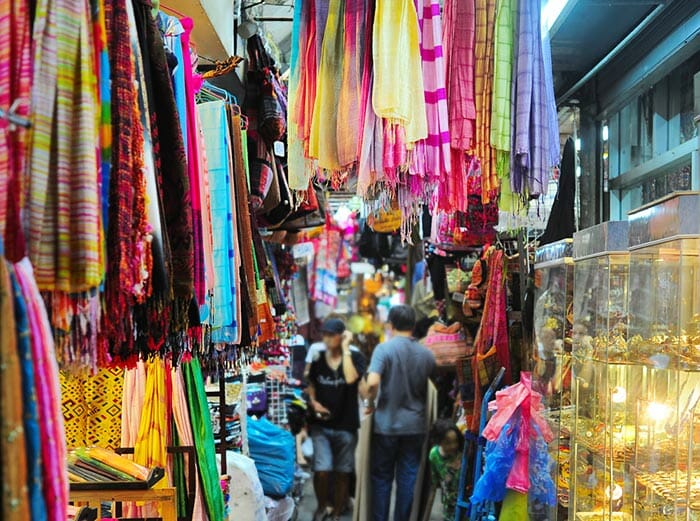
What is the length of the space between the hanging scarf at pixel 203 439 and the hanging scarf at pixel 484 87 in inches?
64.8

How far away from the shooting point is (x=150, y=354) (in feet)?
7.47

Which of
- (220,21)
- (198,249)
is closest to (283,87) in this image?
(220,21)

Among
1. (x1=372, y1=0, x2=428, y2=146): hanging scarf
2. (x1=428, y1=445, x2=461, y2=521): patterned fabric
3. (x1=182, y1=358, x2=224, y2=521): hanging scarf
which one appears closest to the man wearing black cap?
(x1=428, y1=445, x2=461, y2=521): patterned fabric

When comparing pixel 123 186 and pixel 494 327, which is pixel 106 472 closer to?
pixel 123 186

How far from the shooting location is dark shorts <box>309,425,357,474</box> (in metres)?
8.17

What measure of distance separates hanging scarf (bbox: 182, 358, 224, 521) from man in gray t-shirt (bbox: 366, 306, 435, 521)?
333 centimetres

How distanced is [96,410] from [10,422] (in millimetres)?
2880

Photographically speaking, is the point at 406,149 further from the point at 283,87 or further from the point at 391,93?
the point at 283,87

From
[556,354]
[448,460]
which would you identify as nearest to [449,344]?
[448,460]

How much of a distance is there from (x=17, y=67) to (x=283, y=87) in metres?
3.63

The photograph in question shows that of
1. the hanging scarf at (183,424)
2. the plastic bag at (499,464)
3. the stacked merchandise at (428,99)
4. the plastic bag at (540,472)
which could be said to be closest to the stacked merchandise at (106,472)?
the hanging scarf at (183,424)

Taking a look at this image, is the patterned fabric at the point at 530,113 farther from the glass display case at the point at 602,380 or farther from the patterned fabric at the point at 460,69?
the glass display case at the point at 602,380

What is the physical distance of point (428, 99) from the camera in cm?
323

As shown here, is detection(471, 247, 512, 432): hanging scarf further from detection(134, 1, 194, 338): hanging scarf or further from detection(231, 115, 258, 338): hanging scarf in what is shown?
detection(134, 1, 194, 338): hanging scarf
